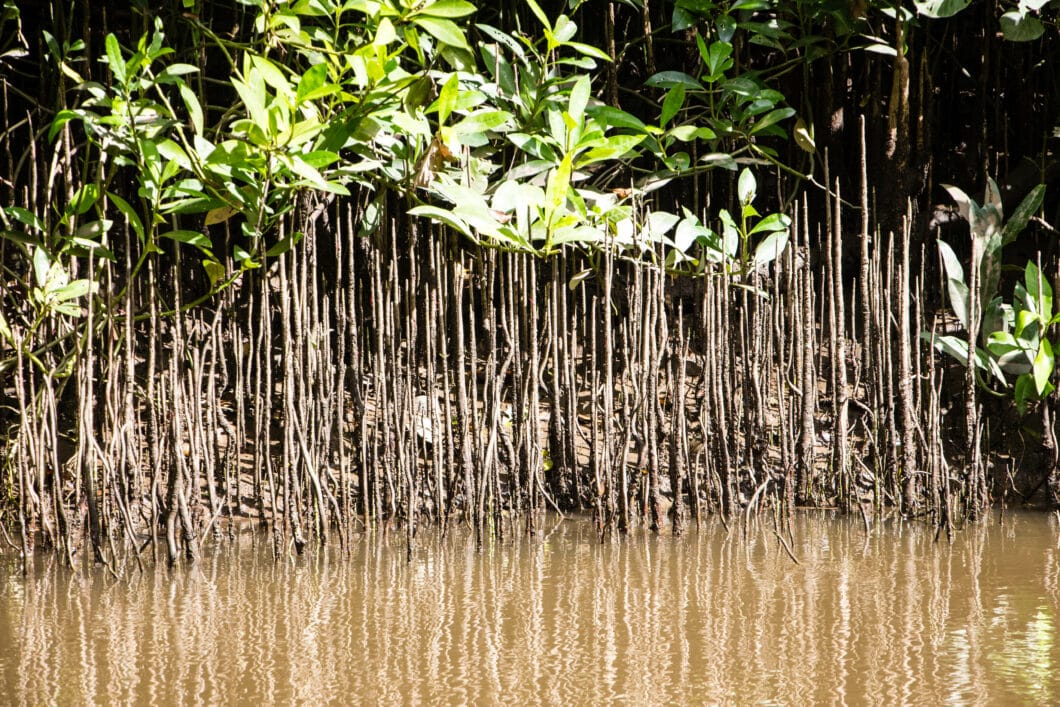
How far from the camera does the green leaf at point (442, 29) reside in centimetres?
201

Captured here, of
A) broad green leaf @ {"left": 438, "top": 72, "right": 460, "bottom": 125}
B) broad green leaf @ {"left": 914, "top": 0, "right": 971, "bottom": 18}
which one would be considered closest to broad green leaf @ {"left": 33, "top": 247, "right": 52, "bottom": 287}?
broad green leaf @ {"left": 438, "top": 72, "right": 460, "bottom": 125}

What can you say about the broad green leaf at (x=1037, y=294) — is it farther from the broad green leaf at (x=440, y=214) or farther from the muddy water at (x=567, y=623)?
the broad green leaf at (x=440, y=214)

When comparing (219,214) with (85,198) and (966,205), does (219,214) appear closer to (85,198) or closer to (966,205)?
(85,198)

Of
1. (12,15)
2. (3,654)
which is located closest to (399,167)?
(12,15)

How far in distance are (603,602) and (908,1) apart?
6.29 ft

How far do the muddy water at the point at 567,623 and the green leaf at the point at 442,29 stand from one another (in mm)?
1043

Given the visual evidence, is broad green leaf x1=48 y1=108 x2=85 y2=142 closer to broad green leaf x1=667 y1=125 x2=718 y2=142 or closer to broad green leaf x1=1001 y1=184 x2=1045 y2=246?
broad green leaf x1=667 y1=125 x2=718 y2=142

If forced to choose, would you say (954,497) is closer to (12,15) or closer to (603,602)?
(603,602)

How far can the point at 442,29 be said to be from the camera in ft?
6.66

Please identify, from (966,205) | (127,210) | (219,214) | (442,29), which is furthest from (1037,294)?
(127,210)

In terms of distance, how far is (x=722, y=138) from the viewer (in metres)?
2.69

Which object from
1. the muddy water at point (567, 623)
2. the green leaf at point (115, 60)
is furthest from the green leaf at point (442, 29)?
the muddy water at point (567, 623)

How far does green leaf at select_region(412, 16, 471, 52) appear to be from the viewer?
Answer: 79.3 inches

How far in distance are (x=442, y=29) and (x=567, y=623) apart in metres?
1.14
